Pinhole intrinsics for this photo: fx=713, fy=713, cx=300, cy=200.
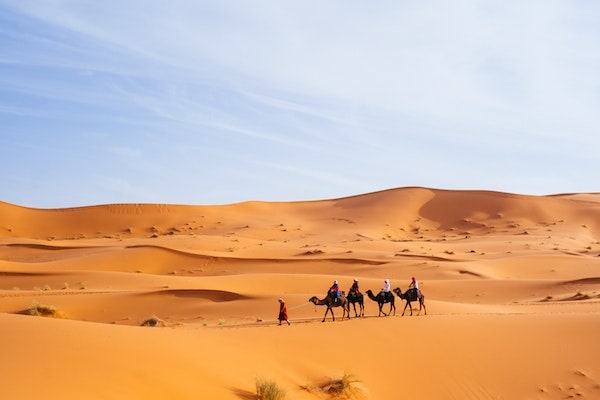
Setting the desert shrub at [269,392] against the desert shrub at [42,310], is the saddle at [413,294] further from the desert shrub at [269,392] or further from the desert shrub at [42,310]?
the desert shrub at [42,310]

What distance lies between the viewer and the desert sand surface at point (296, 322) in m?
11.9

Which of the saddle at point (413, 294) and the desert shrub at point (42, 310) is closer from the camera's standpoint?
the saddle at point (413, 294)

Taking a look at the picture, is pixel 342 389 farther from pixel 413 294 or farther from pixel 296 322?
pixel 413 294

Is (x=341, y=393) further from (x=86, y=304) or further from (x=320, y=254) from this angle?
(x=320, y=254)

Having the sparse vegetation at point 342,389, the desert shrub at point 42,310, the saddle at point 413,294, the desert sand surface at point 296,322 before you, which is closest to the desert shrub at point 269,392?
the desert sand surface at point 296,322

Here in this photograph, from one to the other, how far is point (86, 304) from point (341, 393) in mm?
15636

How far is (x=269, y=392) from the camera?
39.3 feet

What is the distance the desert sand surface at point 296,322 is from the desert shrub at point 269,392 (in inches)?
15.2

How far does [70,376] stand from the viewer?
1064 centimetres

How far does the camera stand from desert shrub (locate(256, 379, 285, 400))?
11.9 meters

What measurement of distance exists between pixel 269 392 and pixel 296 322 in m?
7.89

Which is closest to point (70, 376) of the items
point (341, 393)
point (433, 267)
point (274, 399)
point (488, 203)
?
point (274, 399)

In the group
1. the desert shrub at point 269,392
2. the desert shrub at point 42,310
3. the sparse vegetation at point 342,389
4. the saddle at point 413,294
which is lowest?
the sparse vegetation at point 342,389

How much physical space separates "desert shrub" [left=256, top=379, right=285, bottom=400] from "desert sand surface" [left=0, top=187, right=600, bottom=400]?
387mm
